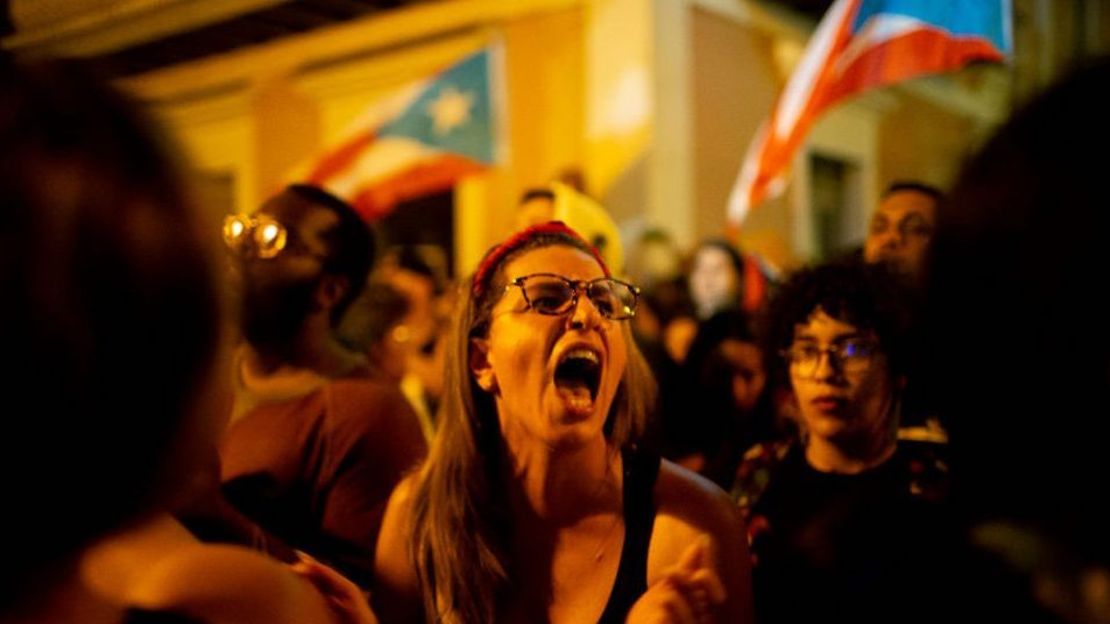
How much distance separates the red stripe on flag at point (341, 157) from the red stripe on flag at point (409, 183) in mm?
172

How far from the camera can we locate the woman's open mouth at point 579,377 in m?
2.23

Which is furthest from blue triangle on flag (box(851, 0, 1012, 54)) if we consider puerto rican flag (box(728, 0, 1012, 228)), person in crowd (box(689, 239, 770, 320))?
person in crowd (box(689, 239, 770, 320))

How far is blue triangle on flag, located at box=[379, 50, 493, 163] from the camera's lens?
5.23 metres

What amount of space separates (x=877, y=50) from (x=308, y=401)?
302 cm

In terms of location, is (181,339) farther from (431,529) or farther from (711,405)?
(711,405)

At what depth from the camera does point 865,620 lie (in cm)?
194

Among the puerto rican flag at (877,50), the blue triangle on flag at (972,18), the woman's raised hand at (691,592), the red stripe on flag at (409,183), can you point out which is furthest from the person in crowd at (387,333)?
the woman's raised hand at (691,592)

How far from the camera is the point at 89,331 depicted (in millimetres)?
899

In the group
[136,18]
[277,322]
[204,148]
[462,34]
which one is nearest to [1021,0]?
[462,34]

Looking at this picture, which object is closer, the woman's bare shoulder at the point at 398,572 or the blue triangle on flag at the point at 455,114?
the woman's bare shoulder at the point at 398,572

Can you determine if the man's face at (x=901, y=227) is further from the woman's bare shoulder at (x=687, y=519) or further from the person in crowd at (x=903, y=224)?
the woman's bare shoulder at (x=687, y=519)

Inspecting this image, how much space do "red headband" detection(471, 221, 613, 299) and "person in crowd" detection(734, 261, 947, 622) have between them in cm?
71

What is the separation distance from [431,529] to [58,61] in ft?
4.78

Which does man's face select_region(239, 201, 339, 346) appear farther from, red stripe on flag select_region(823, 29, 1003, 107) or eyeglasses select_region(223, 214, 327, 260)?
red stripe on flag select_region(823, 29, 1003, 107)
